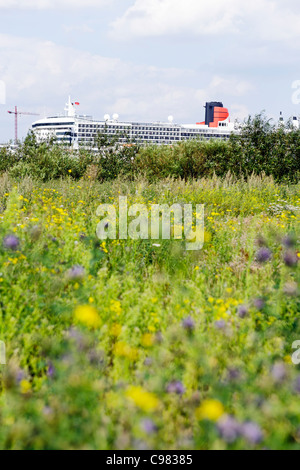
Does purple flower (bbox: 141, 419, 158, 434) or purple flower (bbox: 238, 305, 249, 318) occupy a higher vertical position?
purple flower (bbox: 238, 305, 249, 318)

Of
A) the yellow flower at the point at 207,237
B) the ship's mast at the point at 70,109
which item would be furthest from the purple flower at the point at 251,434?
the ship's mast at the point at 70,109

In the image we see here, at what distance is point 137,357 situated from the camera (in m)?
2.37

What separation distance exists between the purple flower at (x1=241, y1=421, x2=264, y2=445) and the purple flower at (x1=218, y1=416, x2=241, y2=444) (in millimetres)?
21

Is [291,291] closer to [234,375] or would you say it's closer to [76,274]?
[234,375]

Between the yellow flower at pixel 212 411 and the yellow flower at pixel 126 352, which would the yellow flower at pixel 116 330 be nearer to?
the yellow flower at pixel 126 352

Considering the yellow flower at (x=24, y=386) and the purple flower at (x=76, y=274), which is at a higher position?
the purple flower at (x=76, y=274)

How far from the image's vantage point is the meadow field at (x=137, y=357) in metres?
1.64

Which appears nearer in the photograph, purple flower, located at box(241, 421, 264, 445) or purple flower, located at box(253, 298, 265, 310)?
purple flower, located at box(241, 421, 264, 445)

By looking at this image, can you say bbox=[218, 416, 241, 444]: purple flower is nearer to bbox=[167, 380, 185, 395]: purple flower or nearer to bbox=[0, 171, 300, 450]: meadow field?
bbox=[0, 171, 300, 450]: meadow field

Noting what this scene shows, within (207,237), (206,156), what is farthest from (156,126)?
(207,237)

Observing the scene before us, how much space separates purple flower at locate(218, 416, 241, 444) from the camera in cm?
145

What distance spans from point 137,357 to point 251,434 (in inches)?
39.8

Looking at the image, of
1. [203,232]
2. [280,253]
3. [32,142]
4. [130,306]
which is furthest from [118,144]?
[130,306]

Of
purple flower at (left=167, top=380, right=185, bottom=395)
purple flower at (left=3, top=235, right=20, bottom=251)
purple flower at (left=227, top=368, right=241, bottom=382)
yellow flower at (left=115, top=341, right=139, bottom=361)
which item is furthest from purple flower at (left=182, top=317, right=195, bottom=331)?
purple flower at (left=3, top=235, right=20, bottom=251)
